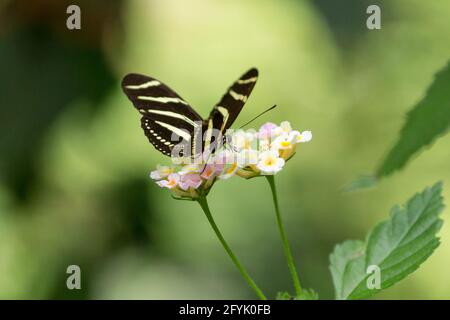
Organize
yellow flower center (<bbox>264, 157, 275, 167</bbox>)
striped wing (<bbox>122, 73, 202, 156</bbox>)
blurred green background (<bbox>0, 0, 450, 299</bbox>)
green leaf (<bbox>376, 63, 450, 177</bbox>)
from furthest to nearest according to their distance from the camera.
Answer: blurred green background (<bbox>0, 0, 450, 299</bbox>) < striped wing (<bbox>122, 73, 202, 156</bbox>) < yellow flower center (<bbox>264, 157, 275, 167</bbox>) < green leaf (<bbox>376, 63, 450, 177</bbox>)

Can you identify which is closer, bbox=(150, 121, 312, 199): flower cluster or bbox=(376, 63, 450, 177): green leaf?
bbox=(376, 63, 450, 177): green leaf

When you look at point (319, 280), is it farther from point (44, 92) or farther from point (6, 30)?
point (6, 30)

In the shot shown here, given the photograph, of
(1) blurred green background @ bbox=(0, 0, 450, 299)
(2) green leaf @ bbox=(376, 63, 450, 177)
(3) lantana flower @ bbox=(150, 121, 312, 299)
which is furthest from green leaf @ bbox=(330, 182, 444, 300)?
(1) blurred green background @ bbox=(0, 0, 450, 299)

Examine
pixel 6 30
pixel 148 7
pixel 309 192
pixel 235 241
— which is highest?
pixel 148 7

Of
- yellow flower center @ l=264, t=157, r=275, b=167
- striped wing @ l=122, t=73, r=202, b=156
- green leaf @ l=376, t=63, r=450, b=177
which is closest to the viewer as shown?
green leaf @ l=376, t=63, r=450, b=177

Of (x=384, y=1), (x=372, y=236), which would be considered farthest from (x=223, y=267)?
(x=372, y=236)

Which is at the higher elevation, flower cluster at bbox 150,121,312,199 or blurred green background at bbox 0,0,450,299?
blurred green background at bbox 0,0,450,299

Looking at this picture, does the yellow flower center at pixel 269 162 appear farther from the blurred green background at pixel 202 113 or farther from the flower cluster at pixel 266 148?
the blurred green background at pixel 202 113

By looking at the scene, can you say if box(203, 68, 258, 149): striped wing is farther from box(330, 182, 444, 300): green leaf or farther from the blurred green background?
the blurred green background
